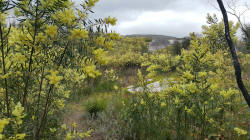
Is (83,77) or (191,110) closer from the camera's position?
(191,110)

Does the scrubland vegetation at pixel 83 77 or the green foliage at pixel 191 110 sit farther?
the green foliage at pixel 191 110

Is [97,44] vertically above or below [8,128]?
above

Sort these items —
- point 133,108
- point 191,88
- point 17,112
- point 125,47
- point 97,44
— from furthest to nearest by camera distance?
1. point 125,47
2. point 133,108
3. point 191,88
4. point 97,44
5. point 17,112

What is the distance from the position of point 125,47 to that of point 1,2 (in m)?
17.2

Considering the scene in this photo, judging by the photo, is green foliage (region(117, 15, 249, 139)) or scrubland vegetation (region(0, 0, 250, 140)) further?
green foliage (region(117, 15, 249, 139))

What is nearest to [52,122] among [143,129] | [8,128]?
[8,128]

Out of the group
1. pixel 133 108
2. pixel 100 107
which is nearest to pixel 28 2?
pixel 133 108

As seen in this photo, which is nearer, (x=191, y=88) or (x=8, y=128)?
(x=8, y=128)

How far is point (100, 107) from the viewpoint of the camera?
4250 mm

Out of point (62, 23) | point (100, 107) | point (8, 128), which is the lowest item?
point (100, 107)

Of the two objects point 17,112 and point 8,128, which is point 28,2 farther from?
point 8,128

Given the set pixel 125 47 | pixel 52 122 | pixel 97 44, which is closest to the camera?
pixel 97 44

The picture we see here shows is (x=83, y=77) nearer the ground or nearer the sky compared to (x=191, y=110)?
nearer the sky

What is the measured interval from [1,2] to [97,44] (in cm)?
75
